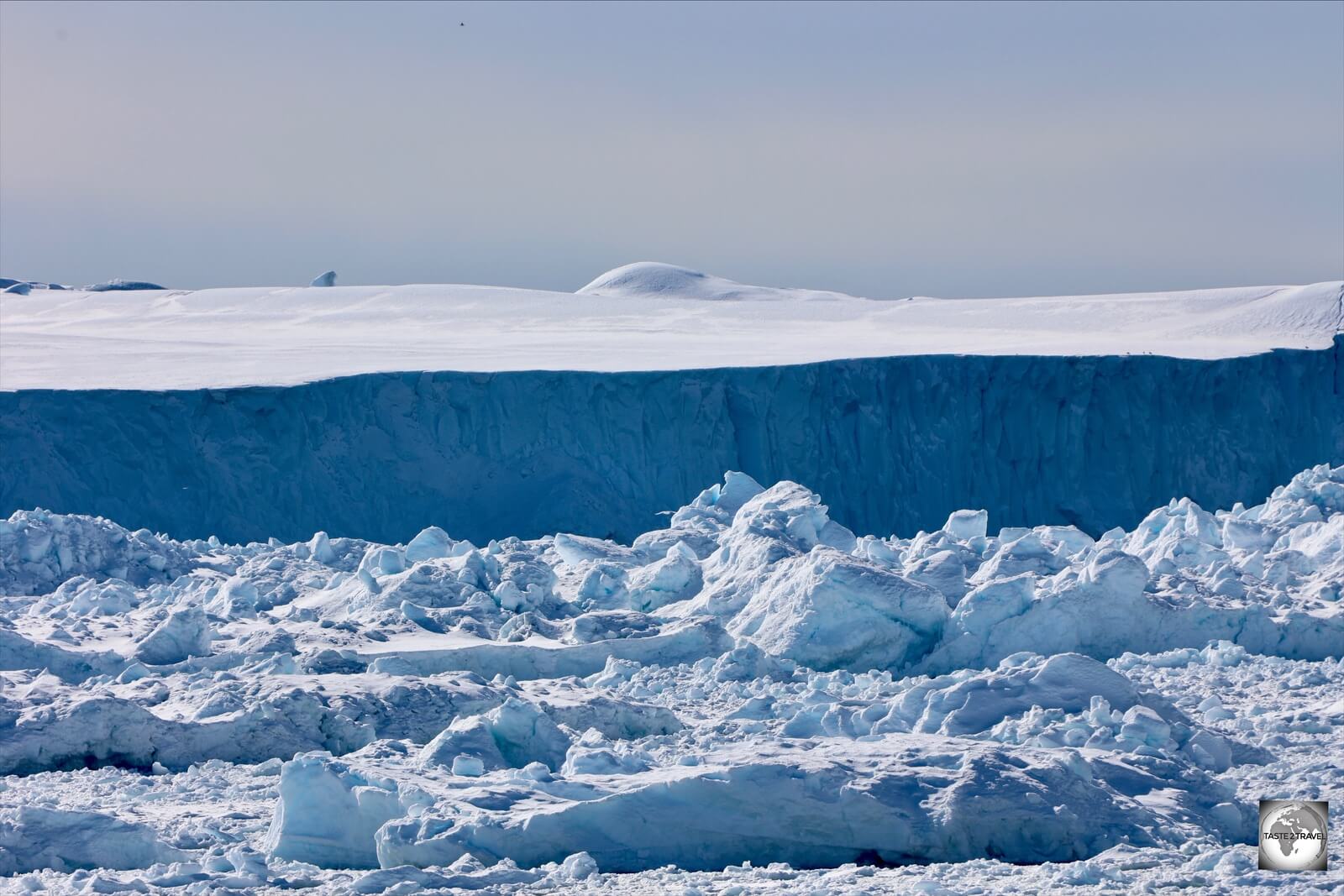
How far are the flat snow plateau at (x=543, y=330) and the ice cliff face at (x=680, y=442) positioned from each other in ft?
1.08

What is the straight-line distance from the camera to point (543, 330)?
19.9 meters

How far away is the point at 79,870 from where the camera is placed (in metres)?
4.87

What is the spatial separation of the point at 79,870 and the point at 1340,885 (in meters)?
3.50

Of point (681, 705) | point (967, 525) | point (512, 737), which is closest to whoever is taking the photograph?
point (512, 737)

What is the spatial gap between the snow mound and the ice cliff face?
10.4m

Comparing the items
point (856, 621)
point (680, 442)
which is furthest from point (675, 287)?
point (856, 621)

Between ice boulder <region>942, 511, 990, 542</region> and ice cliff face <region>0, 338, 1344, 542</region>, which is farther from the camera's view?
ice cliff face <region>0, 338, 1344, 542</region>

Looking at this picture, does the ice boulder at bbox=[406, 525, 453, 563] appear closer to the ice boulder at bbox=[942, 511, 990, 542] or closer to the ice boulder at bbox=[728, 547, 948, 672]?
the ice boulder at bbox=[728, 547, 948, 672]

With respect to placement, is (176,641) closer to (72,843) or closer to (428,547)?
(428,547)

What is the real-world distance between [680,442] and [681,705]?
7819mm

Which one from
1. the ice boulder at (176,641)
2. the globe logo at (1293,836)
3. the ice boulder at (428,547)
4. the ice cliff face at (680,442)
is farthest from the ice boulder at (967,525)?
the globe logo at (1293,836)

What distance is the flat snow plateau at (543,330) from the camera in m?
16.0

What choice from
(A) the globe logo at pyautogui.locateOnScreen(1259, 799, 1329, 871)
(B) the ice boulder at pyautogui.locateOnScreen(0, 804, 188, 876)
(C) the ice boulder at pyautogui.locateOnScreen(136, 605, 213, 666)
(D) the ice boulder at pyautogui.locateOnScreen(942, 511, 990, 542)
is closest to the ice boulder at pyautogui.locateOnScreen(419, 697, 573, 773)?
(B) the ice boulder at pyautogui.locateOnScreen(0, 804, 188, 876)

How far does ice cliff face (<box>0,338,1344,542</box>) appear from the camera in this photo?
14.5 m
